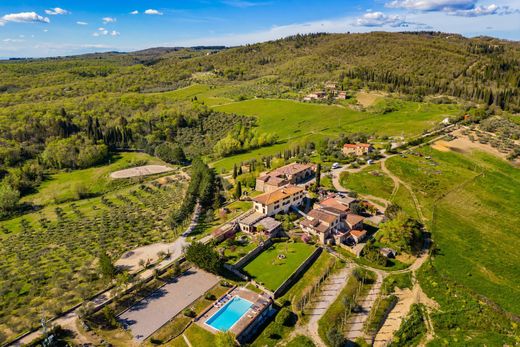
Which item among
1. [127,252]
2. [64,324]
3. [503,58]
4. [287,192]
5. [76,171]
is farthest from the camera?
[503,58]

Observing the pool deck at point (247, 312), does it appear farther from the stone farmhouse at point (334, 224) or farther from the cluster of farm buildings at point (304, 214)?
the stone farmhouse at point (334, 224)

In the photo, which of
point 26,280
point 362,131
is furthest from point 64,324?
point 362,131

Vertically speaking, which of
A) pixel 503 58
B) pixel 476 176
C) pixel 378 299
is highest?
pixel 503 58

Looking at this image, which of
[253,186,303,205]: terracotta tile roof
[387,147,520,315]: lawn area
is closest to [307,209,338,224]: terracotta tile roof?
[253,186,303,205]: terracotta tile roof

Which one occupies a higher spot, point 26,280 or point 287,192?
point 287,192

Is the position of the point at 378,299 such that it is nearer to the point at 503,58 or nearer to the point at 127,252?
the point at 127,252

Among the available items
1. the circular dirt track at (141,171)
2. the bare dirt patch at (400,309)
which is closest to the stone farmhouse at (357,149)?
the bare dirt patch at (400,309)
